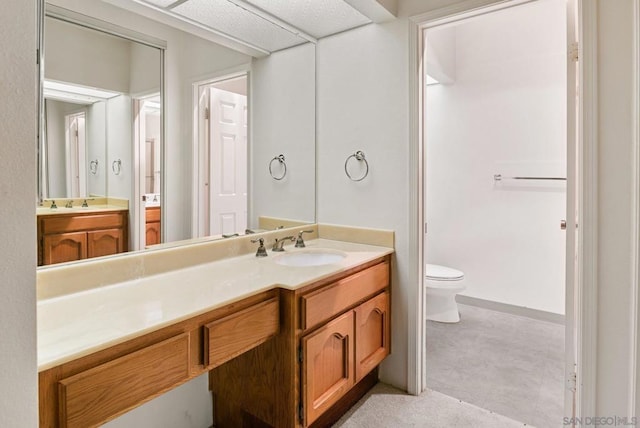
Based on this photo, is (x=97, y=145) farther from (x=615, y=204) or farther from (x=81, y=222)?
(x=615, y=204)

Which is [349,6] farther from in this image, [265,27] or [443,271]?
[443,271]

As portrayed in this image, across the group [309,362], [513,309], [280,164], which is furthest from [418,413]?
[513,309]

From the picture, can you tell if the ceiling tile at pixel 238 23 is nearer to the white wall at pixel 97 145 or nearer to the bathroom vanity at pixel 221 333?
the white wall at pixel 97 145

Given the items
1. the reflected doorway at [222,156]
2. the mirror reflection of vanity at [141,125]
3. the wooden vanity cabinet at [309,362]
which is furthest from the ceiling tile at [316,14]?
the wooden vanity cabinet at [309,362]

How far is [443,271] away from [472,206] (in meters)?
0.71

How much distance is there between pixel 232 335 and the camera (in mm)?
1238

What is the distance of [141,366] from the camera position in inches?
38.4

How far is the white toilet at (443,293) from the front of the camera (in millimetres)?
2936

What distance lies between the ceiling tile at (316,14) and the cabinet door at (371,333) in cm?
159

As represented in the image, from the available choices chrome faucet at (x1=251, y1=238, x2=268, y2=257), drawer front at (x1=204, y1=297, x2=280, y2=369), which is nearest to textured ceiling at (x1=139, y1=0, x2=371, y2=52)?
chrome faucet at (x1=251, y1=238, x2=268, y2=257)

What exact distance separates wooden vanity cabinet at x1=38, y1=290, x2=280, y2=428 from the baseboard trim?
8.77ft

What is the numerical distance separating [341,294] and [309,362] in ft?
1.09

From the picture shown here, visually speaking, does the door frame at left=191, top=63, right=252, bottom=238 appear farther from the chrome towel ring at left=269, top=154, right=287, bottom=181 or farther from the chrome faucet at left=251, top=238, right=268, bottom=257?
the chrome towel ring at left=269, top=154, right=287, bottom=181

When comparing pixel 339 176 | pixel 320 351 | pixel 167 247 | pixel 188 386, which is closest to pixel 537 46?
pixel 339 176
